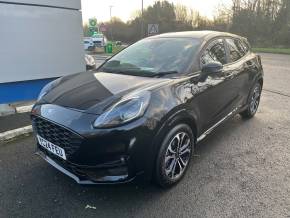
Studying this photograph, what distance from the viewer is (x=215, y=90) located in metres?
3.92

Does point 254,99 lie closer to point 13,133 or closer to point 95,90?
point 95,90

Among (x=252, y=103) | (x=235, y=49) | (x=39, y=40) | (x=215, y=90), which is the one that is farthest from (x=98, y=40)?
(x=215, y=90)

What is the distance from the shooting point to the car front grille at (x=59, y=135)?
2746 mm

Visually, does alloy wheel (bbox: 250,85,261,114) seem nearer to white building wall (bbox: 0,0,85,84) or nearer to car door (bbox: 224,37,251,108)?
car door (bbox: 224,37,251,108)

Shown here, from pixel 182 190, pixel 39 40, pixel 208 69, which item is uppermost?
pixel 39 40

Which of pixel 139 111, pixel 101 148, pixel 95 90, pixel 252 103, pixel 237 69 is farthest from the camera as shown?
pixel 252 103

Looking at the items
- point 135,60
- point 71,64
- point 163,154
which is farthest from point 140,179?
point 71,64

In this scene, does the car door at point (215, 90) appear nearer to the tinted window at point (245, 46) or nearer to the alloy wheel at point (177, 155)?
the alloy wheel at point (177, 155)

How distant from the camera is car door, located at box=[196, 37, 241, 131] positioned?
3.68 meters

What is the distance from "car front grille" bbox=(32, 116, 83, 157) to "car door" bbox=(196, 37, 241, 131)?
4.93ft

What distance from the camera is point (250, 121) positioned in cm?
555

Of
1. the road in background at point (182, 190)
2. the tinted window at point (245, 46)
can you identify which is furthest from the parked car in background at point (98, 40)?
the road in background at point (182, 190)

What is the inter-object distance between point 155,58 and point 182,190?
1.68 metres

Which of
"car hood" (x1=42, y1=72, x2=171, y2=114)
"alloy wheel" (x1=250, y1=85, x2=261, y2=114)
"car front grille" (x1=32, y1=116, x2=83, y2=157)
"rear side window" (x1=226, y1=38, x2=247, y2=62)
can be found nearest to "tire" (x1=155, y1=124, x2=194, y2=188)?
"car hood" (x1=42, y1=72, x2=171, y2=114)
